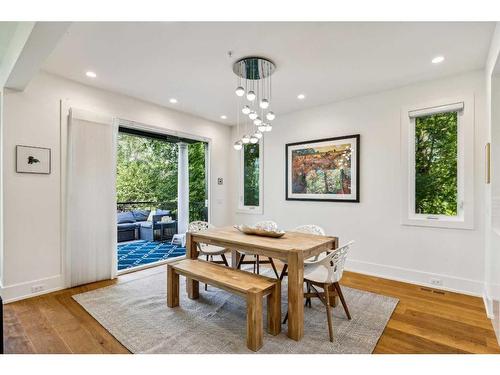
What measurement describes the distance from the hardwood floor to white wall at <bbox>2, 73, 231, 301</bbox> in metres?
0.31

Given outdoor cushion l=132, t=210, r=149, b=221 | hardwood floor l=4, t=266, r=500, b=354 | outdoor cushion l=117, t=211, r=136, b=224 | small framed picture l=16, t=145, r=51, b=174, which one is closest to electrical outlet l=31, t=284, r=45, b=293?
hardwood floor l=4, t=266, r=500, b=354

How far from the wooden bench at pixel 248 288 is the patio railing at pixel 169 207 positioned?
247 centimetres

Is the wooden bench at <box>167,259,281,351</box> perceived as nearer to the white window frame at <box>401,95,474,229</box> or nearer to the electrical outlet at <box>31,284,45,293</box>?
the electrical outlet at <box>31,284,45,293</box>

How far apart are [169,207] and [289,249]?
4807 millimetres

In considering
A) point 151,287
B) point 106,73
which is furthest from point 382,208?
point 106,73

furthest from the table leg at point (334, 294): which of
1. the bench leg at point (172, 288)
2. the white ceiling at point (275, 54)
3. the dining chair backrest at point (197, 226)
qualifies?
the white ceiling at point (275, 54)

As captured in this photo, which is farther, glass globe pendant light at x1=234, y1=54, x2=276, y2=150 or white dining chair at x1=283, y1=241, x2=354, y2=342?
glass globe pendant light at x1=234, y1=54, x2=276, y2=150

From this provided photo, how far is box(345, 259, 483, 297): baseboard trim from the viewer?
3.02 meters

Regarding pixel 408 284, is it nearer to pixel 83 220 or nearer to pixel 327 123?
pixel 327 123

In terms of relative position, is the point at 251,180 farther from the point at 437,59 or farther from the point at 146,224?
the point at 437,59

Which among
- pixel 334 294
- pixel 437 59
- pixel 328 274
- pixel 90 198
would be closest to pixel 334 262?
pixel 328 274

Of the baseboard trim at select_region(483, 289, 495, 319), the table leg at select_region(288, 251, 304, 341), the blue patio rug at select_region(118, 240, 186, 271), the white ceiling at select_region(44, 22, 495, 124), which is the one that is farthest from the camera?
the blue patio rug at select_region(118, 240, 186, 271)

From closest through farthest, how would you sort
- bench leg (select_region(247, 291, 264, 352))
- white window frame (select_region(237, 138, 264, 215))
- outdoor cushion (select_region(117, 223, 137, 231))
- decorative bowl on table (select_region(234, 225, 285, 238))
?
bench leg (select_region(247, 291, 264, 352)) < decorative bowl on table (select_region(234, 225, 285, 238)) < white window frame (select_region(237, 138, 264, 215)) < outdoor cushion (select_region(117, 223, 137, 231))

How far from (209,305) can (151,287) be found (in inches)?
37.0
